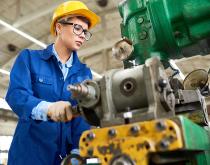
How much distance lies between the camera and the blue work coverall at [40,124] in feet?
4.88

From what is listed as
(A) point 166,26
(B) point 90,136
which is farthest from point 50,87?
(B) point 90,136

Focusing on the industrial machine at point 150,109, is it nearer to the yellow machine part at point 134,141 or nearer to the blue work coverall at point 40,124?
the yellow machine part at point 134,141

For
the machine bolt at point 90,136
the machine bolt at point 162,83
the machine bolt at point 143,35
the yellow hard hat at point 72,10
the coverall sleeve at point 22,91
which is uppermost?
the yellow hard hat at point 72,10

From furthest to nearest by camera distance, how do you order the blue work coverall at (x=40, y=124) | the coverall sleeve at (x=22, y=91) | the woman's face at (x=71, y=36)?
the woman's face at (x=71, y=36), the blue work coverall at (x=40, y=124), the coverall sleeve at (x=22, y=91)

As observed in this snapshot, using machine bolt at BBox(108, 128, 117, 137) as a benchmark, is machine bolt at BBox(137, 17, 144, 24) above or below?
above

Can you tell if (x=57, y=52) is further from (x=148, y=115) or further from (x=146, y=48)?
(x=148, y=115)

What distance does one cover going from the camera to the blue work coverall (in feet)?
4.88

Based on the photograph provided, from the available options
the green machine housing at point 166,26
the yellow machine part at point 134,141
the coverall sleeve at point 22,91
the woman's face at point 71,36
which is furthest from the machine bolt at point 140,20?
the yellow machine part at point 134,141

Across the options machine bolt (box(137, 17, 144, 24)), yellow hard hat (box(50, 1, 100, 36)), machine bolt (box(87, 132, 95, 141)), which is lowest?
machine bolt (box(87, 132, 95, 141))

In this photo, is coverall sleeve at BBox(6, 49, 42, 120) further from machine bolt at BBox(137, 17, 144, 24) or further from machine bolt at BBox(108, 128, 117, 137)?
machine bolt at BBox(137, 17, 144, 24)

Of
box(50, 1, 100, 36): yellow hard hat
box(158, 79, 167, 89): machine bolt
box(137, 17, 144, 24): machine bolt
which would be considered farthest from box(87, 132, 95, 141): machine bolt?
box(50, 1, 100, 36): yellow hard hat

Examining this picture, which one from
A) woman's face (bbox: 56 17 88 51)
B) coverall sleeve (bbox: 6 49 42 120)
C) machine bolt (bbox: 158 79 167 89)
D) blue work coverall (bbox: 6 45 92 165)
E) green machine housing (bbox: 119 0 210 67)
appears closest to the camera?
machine bolt (bbox: 158 79 167 89)

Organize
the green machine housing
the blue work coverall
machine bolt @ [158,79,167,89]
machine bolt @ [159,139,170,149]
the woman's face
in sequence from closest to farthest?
machine bolt @ [159,139,170,149] → machine bolt @ [158,79,167,89] → the green machine housing → the blue work coverall → the woman's face

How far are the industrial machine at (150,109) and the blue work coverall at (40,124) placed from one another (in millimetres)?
489
